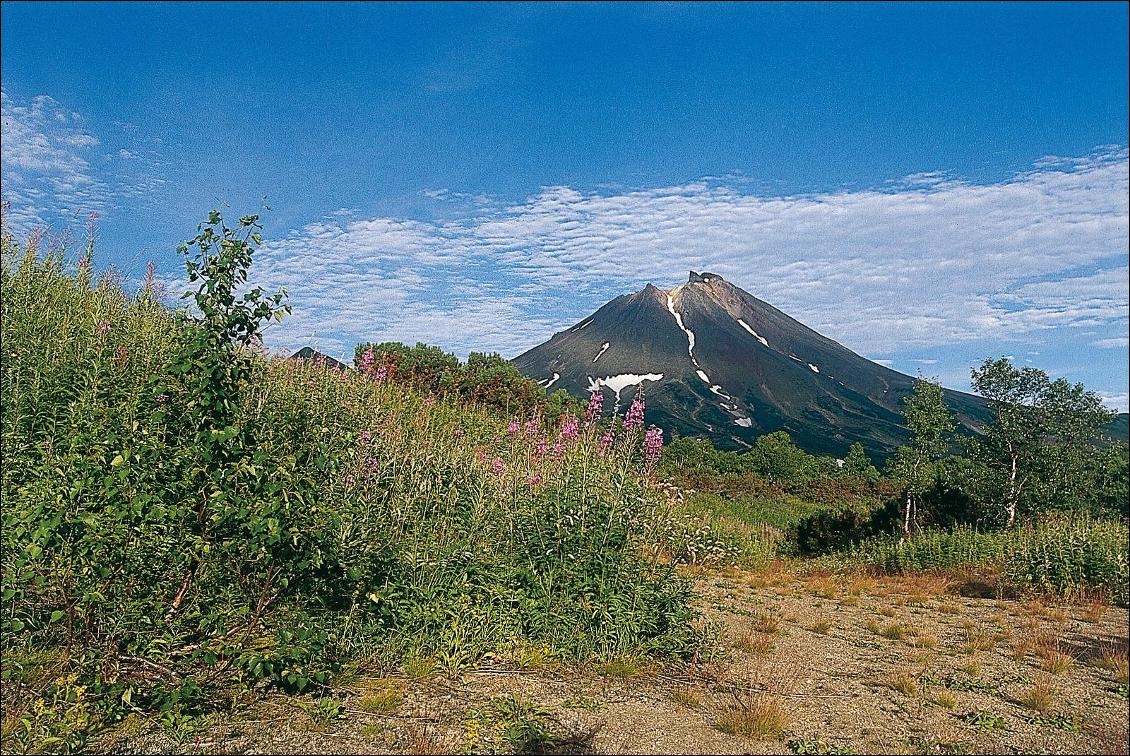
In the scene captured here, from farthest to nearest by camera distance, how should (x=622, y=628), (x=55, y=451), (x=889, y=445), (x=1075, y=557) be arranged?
(x=889, y=445), (x=1075, y=557), (x=622, y=628), (x=55, y=451)

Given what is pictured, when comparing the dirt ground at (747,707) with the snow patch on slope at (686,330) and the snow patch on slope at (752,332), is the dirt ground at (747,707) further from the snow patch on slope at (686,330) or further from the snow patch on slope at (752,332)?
the snow patch on slope at (752,332)

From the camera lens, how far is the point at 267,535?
3.86 metres

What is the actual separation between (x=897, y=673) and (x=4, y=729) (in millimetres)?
5273

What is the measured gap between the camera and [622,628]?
5160 mm

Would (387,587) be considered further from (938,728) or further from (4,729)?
(938,728)

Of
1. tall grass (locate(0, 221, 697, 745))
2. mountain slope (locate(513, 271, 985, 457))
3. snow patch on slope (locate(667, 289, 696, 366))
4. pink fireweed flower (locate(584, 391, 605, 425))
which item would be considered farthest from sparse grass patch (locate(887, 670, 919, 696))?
snow patch on slope (locate(667, 289, 696, 366))

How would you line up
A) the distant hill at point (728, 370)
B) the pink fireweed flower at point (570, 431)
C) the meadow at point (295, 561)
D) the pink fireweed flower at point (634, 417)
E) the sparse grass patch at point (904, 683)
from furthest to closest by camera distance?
the distant hill at point (728, 370) < the pink fireweed flower at point (570, 431) < the pink fireweed flower at point (634, 417) < the sparse grass patch at point (904, 683) < the meadow at point (295, 561)

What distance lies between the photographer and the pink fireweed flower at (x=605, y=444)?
6230 mm

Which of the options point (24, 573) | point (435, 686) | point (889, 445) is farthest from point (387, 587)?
point (889, 445)

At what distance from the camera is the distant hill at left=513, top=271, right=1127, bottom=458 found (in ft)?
392

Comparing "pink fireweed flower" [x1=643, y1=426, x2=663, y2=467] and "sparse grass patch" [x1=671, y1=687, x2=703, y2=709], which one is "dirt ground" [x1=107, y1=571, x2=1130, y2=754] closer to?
"sparse grass patch" [x1=671, y1=687, x2=703, y2=709]

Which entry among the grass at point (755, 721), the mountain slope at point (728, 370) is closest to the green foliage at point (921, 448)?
the grass at point (755, 721)

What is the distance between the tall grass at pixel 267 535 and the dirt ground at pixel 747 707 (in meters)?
0.25

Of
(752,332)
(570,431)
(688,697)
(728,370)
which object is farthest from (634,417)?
(752,332)
